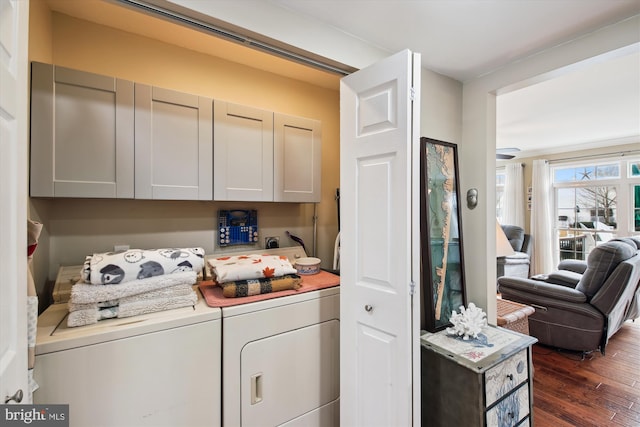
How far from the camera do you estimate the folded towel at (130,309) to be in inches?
46.4

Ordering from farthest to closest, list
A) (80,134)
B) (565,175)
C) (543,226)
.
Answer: (543,226) → (565,175) → (80,134)

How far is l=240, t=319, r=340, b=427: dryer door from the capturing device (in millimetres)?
1452

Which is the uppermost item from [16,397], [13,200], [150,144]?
[150,144]

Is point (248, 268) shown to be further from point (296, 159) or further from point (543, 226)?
point (543, 226)

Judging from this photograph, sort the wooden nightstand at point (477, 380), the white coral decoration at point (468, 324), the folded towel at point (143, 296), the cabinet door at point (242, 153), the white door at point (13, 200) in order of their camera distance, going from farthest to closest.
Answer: the cabinet door at point (242, 153)
the white coral decoration at point (468, 324)
the wooden nightstand at point (477, 380)
the folded towel at point (143, 296)
the white door at point (13, 200)

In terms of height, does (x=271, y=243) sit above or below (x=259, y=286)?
above

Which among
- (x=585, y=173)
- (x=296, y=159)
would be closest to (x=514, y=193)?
(x=585, y=173)

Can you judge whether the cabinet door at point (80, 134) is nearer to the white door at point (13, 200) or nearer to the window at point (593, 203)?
the white door at point (13, 200)

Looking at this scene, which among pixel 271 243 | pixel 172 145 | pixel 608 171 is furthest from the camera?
pixel 608 171

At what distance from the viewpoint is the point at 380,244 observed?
53.4 inches

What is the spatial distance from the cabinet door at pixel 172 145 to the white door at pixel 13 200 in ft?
2.35

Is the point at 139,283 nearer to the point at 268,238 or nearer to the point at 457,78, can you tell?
the point at 268,238

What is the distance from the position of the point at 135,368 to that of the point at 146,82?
1.58 m

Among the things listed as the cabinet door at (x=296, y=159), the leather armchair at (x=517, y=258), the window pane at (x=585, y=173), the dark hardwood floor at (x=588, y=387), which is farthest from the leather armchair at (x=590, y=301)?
the window pane at (x=585, y=173)
